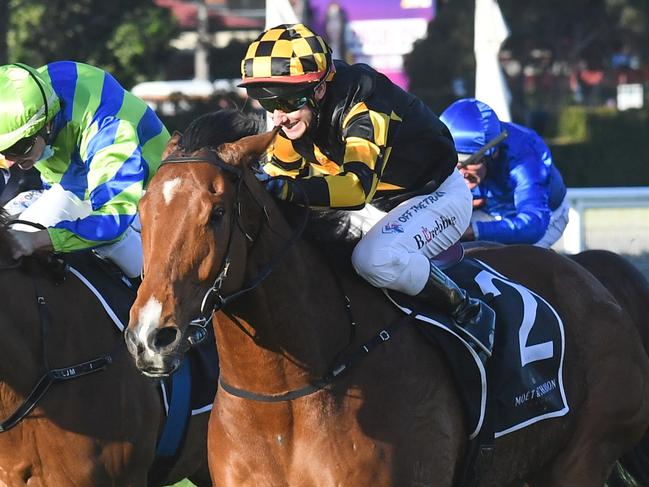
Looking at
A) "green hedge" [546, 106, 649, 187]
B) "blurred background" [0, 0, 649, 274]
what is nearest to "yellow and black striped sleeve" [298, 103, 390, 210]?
"blurred background" [0, 0, 649, 274]

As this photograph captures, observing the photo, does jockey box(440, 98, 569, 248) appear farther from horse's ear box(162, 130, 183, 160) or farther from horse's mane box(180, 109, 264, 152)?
horse's ear box(162, 130, 183, 160)

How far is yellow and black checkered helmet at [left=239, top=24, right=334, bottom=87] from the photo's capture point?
3533 mm

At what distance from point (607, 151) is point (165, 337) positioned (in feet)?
63.8

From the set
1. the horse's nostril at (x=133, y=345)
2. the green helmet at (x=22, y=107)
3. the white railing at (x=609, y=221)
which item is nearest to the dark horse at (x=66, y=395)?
the green helmet at (x=22, y=107)

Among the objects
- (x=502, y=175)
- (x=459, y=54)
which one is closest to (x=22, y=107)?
(x=502, y=175)

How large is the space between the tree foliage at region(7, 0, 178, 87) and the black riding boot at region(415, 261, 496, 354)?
67.9 ft

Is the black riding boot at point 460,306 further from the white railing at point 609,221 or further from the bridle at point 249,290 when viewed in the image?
the white railing at point 609,221

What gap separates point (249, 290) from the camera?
3291 millimetres

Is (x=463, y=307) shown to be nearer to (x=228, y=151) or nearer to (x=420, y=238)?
(x=420, y=238)

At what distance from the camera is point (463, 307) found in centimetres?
387

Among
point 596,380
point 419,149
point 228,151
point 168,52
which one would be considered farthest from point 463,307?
point 168,52

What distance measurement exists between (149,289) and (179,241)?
14 cm

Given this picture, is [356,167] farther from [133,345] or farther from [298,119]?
[133,345]

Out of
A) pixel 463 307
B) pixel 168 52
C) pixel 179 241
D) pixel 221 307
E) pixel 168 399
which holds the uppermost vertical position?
pixel 179 241
